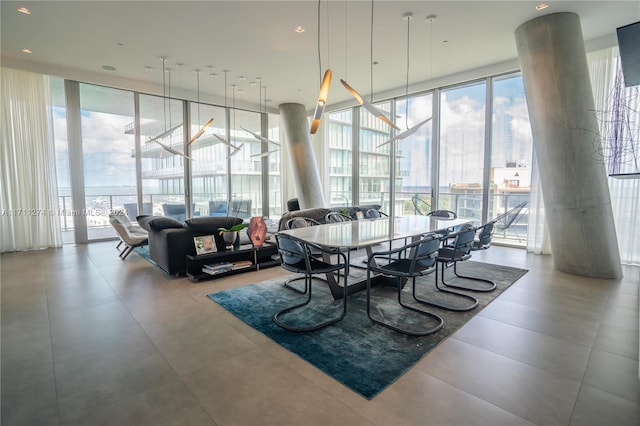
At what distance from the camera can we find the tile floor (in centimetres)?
168

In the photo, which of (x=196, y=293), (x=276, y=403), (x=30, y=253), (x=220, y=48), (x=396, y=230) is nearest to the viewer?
(x=276, y=403)

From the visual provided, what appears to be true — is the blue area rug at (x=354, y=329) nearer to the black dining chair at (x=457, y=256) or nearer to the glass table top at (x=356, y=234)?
the black dining chair at (x=457, y=256)

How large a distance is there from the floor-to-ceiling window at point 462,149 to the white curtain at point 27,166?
797cm

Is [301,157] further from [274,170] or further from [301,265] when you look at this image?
[301,265]

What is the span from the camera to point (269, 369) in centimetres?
211

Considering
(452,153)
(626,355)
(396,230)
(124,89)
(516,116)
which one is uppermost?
(124,89)

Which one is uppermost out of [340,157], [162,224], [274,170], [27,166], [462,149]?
[340,157]

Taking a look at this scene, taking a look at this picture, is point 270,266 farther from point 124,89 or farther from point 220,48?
point 124,89

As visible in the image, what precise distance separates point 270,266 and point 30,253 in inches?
180

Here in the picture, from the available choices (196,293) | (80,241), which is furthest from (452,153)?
(80,241)

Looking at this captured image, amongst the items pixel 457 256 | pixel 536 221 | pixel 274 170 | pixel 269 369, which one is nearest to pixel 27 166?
pixel 274 170

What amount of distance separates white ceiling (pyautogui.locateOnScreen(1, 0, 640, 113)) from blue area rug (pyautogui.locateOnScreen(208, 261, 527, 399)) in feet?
11.6

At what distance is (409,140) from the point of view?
755 cm

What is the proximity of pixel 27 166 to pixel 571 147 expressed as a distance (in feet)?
29.4
